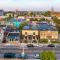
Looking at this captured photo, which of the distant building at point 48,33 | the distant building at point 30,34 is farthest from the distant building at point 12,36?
the distant building at point 48,33

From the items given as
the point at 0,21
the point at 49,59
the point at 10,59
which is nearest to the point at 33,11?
the point at 0,21

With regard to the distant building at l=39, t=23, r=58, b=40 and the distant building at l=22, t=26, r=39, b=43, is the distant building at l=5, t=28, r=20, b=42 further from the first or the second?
the distant building at l=39, t=23, r=58, b=40

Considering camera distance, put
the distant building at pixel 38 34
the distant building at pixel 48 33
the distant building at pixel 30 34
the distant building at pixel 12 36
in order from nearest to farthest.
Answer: the distant building at pixel 12 36, the distant building at pixel 30 34, the distant building at pixel 38 34, the distant building at pixel 48 33

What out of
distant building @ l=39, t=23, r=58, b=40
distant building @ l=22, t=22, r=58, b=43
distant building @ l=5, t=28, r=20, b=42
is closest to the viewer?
distant building @ l=5, t=28, r=20, b=42

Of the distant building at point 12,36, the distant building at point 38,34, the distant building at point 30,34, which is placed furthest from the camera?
the distant building at point 38,34

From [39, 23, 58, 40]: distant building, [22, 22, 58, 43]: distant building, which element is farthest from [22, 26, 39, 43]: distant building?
[39, 23, 58, 40]: distant building

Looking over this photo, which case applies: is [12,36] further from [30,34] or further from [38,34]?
[38,34]

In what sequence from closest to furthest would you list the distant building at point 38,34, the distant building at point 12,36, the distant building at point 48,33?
the distant building at point 12,36 → the distant building at point 38,34 → the distant building at point 48,33

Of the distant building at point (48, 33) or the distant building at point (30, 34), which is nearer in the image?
the distant building at point (30, 34)

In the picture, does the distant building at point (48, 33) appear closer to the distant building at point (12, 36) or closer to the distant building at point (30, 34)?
the distant building at point (30, 34)

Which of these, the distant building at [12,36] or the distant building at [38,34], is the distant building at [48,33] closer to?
the distant building at [38,34]

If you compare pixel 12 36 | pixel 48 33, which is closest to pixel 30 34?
pixel 48 33
